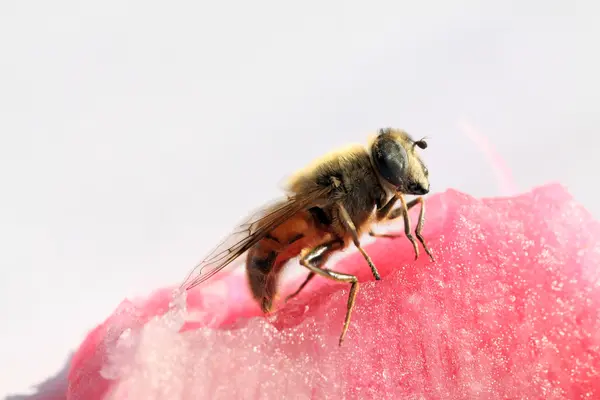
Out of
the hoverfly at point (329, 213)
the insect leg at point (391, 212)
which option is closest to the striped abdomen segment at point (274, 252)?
the hoverfly at point (329, 213)

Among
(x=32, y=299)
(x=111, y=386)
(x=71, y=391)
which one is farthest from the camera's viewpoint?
(x=32, y=299)

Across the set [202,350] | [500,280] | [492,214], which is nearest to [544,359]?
[500,280]

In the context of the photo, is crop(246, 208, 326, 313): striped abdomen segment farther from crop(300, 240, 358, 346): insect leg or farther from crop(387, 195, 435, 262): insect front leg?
crop(387, 195, 435, 262): insect front leg

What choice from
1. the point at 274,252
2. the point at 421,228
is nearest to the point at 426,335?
the point at 421,228

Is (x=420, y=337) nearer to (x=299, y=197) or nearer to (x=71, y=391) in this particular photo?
(x=299, y=197)

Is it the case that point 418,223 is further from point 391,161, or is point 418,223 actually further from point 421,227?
point 391,161

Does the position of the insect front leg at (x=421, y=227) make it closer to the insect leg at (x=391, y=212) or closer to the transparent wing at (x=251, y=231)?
the insect leg at (x=391, y=212)
